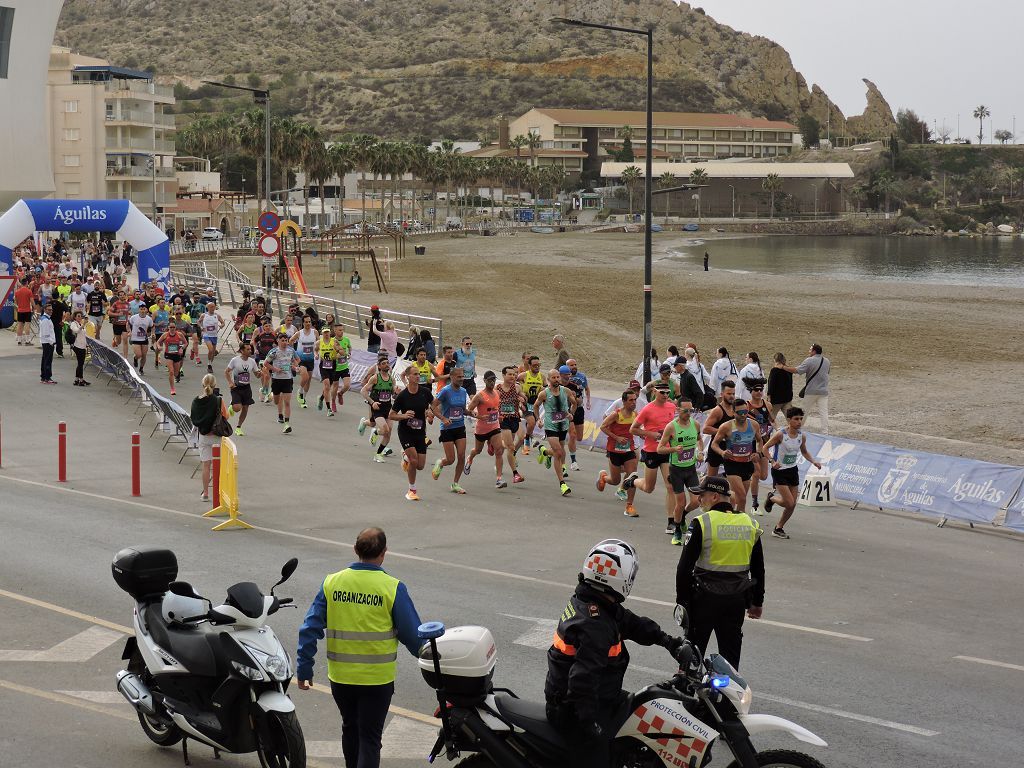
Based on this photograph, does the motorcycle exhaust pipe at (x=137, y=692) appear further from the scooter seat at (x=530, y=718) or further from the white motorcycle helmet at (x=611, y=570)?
the white motorcycle helmet at (x=611, y=570)

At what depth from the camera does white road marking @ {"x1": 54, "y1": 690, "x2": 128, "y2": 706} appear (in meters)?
8.47

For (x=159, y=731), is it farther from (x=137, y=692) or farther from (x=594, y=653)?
(x=594, y=653)

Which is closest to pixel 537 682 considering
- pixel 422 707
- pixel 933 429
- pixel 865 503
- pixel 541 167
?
pixel 422 707

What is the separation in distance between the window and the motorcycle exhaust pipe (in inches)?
2182

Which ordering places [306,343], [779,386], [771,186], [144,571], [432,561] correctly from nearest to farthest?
1. [144,571]
2. [432,561]
3. [779,386]
4. [306,343]
5. [771,186]

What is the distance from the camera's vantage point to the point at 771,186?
17688 cm

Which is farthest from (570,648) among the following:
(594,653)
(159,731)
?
(159,731)

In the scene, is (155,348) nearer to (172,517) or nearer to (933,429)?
(172,517)

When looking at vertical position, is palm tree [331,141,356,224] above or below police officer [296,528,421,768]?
above

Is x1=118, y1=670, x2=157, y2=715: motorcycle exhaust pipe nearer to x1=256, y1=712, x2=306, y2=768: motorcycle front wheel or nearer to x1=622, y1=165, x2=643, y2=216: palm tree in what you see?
x1=256, y1=712, x2=306, y2=768: motorcycle front wheel

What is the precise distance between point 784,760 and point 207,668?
10.7ft

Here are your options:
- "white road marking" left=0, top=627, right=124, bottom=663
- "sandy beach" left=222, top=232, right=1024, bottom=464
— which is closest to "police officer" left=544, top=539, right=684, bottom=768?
"white road marking" left=0, top=627, right=124, bottom=663

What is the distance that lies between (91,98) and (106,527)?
80.4 meters

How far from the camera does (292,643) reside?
9750mm
